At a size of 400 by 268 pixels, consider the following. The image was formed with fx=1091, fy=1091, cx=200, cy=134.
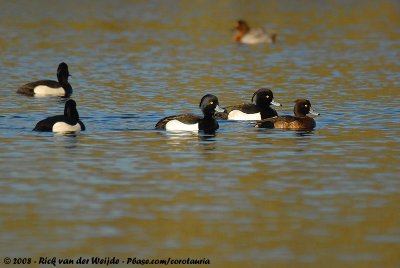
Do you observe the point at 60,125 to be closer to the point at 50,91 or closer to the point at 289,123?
the point at 289,123

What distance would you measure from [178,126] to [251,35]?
87.6ft

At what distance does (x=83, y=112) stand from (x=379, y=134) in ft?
22.5

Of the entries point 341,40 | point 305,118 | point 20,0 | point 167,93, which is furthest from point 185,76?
point 20,0

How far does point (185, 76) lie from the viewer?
3244cm

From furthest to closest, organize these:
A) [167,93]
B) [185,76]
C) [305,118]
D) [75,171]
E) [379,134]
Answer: [185,76]
[167,93]
[305,118]
[379,134]
[75,171]

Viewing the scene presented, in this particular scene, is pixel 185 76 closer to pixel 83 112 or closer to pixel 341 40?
pixel 83 112

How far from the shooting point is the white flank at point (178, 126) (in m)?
20.6

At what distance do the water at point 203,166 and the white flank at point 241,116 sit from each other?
775mm

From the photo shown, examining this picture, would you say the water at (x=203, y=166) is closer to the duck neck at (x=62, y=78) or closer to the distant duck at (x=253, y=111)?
the duck neck at (x=62, y=78)

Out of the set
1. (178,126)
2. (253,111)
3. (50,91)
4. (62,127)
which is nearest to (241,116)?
(253,111)

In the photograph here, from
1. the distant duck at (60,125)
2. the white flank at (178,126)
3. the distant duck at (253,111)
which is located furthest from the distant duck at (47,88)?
the white flank at (178,126)

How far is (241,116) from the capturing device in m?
23.1

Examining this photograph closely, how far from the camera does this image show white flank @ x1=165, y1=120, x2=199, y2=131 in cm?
2058

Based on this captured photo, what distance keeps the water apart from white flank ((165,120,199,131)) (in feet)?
1.15
